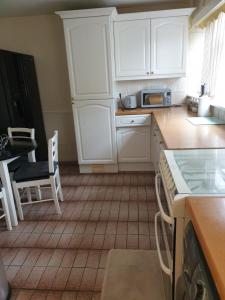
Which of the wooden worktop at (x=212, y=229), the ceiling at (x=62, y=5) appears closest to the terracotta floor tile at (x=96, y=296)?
the wooden worktop at (x=212, y=229)

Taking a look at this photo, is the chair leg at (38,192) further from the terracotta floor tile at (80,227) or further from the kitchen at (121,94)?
the terracotta floor tile at (80,227)

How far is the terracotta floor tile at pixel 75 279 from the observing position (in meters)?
1.66

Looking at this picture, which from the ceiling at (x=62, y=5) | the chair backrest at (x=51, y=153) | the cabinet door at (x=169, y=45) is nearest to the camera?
the chair backrest at (x=51, y=153)

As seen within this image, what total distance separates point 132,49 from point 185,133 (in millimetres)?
1695

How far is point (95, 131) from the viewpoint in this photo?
3330 millimetres

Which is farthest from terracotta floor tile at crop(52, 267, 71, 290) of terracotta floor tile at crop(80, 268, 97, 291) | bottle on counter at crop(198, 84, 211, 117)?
bottle on counter at crop(198, 84, 211, 117)

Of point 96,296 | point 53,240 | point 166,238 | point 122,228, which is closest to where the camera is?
point 166,238

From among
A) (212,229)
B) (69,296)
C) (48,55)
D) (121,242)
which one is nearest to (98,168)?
(121,242)

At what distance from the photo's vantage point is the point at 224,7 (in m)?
2.25

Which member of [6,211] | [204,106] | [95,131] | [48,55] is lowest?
[6,211]

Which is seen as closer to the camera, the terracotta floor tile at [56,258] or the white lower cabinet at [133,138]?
the terracotta floor tile at [56,258]

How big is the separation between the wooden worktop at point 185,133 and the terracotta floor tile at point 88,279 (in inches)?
43.3

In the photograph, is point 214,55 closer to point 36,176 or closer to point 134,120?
point 134,120

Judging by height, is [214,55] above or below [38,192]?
above
